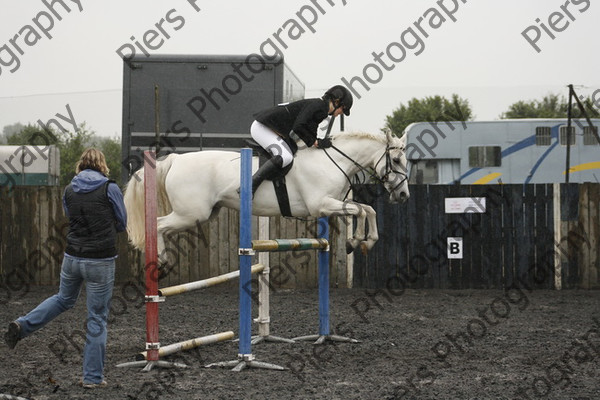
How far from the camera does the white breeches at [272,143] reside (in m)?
7.06

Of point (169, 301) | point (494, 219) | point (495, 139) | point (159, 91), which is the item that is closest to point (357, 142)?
point (169, 301)

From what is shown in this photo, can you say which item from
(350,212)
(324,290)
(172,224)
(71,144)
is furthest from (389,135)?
(71,144)

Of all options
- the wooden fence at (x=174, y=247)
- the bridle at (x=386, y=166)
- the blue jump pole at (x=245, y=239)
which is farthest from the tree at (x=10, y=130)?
the blue jump pole at (x=245, y=239)

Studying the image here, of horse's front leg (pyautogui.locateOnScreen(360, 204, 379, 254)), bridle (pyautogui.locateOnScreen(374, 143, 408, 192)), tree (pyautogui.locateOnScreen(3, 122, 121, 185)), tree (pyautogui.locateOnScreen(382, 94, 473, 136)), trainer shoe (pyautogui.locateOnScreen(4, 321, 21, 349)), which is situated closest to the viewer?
trainer shoe (pyautogui.locateOnScreen(4, 321, 21, 349))

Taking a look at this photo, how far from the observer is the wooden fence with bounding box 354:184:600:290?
12789 mm

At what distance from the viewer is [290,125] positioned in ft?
23.5

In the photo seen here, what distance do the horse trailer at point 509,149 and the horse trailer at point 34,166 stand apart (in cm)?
915

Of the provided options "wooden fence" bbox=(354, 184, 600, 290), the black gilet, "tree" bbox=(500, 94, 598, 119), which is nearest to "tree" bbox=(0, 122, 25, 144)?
"wooden fence" bbox=(354, 184, 600, 290)

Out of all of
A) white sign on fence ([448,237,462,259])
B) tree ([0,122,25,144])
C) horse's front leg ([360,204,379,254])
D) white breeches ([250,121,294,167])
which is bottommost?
white sign on fence ([448,237,462,259])

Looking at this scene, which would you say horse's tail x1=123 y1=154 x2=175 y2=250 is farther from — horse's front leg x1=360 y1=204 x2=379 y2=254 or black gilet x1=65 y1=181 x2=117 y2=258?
horse's front leg x1=360 y1=204 x2=379 y2=254

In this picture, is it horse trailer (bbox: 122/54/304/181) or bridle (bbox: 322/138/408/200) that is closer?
bridle (bbox: 322/138/408/200)

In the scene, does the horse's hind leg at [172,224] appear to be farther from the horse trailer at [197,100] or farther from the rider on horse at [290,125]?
the horse trailer at [197,100]

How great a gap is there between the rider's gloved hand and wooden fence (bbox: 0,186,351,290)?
534cm

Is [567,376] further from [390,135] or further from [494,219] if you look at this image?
[494,219]
